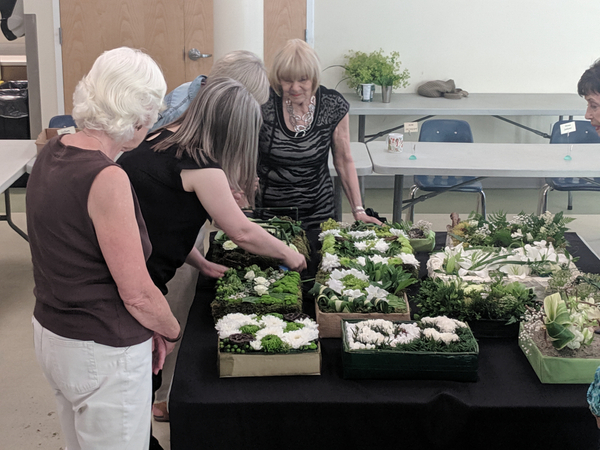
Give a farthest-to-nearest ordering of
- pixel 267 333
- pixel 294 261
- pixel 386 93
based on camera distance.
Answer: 1. pixel 386 93
2. pixel 294 261
3. pixel 267 333

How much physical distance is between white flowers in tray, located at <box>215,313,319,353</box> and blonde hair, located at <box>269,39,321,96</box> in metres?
1.22

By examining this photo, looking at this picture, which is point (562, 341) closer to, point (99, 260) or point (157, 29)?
point (99, 260)

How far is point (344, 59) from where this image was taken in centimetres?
641

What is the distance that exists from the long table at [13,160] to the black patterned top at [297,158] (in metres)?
1.49

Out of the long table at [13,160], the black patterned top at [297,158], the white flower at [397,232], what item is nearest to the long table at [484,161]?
the black patterned top at [297,158]

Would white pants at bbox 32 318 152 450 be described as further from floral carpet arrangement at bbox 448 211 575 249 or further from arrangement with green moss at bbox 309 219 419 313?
floral carpet arrangement at bbox 448 211 575 249

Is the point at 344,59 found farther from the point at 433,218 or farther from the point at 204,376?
the point at 204,376

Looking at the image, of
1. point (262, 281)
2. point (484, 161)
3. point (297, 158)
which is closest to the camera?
point (262, 281)

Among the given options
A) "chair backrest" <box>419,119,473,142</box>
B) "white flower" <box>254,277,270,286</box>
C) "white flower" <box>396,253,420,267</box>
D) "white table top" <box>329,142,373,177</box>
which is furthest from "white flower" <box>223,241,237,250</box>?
"chair backrest" <box>419,119,473,142</box>

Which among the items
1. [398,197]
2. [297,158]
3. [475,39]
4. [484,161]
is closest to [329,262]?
[297,158]

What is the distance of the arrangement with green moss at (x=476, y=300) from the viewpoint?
Answer: 1942mm

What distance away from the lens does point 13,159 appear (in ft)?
12.9

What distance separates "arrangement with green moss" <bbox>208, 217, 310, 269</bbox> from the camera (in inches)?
87.6

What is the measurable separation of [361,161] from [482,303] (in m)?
2.09
